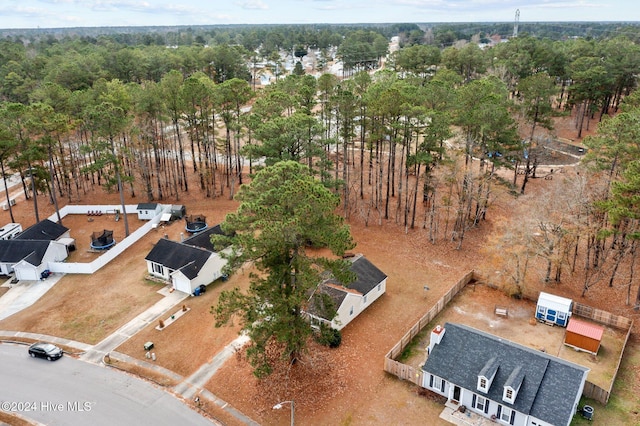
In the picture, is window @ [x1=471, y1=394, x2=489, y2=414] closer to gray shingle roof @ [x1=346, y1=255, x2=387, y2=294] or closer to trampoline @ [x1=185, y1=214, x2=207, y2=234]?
gray shingle roof @ [x1=346, y1=255, x2=387, y2=294]

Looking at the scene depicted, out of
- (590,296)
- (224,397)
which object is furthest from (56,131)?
(590,296)

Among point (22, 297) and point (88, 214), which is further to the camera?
point (88, 214)

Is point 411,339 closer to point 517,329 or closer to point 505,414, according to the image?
point 517,329

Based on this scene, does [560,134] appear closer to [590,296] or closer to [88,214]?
[590,296]

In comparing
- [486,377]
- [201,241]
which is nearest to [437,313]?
[486,377]

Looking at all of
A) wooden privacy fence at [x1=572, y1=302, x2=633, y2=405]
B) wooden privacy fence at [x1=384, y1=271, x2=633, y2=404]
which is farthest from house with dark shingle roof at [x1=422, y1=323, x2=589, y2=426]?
wooden privacy fence at [x1=572, y1=302, x2=633, y2=405]
